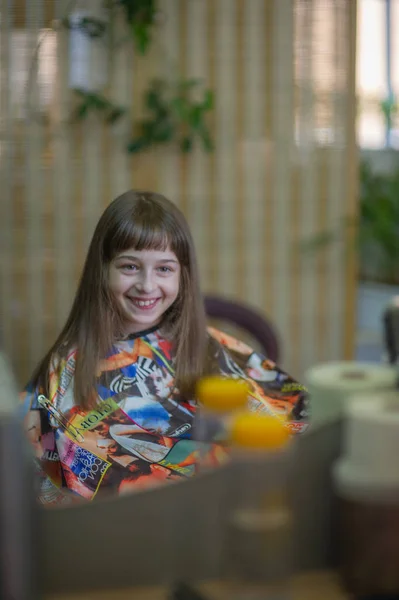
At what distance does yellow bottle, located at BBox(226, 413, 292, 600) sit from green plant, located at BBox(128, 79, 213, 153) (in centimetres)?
263

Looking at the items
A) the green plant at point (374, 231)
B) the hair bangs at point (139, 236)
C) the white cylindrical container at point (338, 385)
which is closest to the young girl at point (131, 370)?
the hair bangs at point (139, 236)

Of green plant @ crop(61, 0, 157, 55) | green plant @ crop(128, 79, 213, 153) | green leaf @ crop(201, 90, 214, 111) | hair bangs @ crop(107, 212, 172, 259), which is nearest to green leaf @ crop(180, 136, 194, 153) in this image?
green plant @ crop(128, 79, 213, 153)

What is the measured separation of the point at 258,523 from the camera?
36.6 inches

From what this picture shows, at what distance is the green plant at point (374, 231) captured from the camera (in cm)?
372

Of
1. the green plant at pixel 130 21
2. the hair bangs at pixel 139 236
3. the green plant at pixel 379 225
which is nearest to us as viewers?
the hair bangs at pixel 139 236

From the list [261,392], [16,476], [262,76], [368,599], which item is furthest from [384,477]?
[262,76]

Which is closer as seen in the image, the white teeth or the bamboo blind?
the white teeth

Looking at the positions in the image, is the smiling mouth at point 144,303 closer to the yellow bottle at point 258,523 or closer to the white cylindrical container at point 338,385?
the white cylindrical container at point 338,385

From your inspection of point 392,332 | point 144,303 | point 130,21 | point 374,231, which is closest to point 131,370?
point 144,303

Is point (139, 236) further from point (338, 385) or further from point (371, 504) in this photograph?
point (371, 504)

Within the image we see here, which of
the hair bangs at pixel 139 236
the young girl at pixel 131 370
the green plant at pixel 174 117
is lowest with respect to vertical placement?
the young girl at pixel 131 370

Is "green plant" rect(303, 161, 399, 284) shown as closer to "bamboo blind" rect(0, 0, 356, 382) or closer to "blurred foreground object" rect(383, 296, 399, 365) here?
"bamboo blind" rect(0, 0, 356, 382)

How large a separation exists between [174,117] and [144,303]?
1818mm

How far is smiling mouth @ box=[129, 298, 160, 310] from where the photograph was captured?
1805 mm
